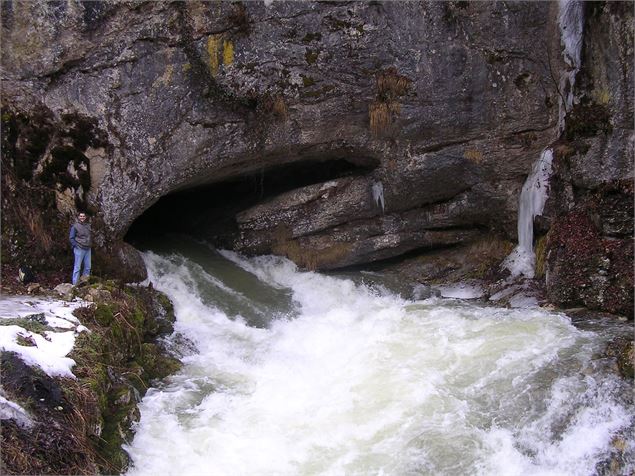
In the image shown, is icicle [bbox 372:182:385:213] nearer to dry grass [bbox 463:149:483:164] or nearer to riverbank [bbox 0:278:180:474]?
dry grass [bbox 463:149:483:164]

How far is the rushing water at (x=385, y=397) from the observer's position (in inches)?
280

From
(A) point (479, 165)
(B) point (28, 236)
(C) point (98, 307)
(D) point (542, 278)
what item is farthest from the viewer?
(A) point (479, 165)

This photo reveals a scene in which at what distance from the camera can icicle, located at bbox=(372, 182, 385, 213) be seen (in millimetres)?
14273

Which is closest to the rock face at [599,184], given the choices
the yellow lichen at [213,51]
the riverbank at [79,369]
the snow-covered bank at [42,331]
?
the riverbank at [79,369]

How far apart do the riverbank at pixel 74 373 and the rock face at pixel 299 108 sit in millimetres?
2936

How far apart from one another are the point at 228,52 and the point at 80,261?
17.1 ft

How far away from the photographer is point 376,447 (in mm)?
7273

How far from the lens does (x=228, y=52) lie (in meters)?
12.2

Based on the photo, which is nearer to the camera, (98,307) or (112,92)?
(98,307)

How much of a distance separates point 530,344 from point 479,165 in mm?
5826

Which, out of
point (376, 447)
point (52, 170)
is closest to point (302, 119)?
point (52, 170)

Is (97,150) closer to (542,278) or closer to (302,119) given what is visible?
(302,119)

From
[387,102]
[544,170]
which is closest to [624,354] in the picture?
[544,170]

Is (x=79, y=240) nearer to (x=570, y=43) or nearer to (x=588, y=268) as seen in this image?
(x=588, y=268)
